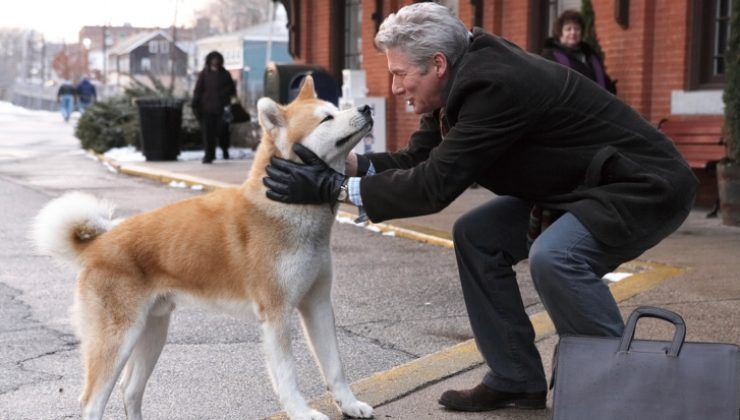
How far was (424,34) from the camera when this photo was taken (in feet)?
12.3

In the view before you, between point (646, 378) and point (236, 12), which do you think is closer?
point (646, 378)

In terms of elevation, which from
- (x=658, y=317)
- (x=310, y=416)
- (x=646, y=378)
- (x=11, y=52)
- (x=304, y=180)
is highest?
(x=11, y=52)

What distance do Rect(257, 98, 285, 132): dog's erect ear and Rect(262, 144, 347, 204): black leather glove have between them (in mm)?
133

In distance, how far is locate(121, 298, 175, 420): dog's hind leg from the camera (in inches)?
163

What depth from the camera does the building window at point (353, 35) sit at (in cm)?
1839

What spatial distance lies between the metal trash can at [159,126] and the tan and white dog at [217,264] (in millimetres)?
14462

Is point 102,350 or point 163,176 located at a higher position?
point 102,350

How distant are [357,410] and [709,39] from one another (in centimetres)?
826

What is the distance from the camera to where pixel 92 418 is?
12.7 ft

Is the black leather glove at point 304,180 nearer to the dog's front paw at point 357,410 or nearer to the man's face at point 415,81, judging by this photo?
the man's face at point 415,81

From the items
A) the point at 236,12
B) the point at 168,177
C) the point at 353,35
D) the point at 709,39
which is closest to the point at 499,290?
the point at 709,39

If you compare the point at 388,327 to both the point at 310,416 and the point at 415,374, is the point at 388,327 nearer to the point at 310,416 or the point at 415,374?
the point at 415,374

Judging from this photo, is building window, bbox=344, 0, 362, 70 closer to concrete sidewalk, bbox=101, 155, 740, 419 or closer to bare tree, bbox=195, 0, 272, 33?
concrete sidewalk, bbox=101, 155, 740, 419

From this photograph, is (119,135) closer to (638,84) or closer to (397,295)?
(638,84)
